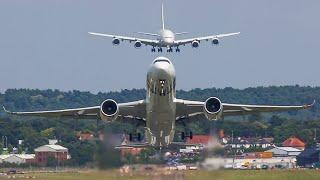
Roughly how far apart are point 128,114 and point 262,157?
1663 inches

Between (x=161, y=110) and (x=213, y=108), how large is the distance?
131 inches

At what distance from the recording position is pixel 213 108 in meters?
63.4

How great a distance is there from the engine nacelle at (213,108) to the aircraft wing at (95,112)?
3313mm

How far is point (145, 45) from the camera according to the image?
151250 millimetres

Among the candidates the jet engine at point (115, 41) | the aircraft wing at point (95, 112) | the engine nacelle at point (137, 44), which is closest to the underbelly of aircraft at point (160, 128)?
the aircraft wing at point (95, 112)

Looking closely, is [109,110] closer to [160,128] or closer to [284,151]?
[160,128]

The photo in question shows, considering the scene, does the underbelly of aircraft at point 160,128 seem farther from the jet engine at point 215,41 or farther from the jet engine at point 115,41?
the jet engine at point 215,41

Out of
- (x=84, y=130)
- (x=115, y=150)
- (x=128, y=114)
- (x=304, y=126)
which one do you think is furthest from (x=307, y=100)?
(x=115, y=150)

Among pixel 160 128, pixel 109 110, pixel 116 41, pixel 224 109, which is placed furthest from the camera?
pixel 116 41

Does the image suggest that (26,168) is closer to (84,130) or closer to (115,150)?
(84,130)

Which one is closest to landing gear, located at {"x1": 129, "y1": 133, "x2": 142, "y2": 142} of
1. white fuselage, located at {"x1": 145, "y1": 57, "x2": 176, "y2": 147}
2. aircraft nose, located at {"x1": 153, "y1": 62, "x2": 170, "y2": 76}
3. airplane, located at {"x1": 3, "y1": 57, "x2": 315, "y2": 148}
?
airplane, located at {"x1": 3, "y1": 57, "x2": 315, "y2": 148}

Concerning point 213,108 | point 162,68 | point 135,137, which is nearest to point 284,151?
point 135,137

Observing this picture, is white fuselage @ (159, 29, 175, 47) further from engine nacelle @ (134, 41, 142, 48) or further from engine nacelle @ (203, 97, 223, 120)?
engine nacelle @ (203, 97, 223, 120)

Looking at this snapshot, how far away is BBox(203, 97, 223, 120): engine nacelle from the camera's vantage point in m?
63.2
